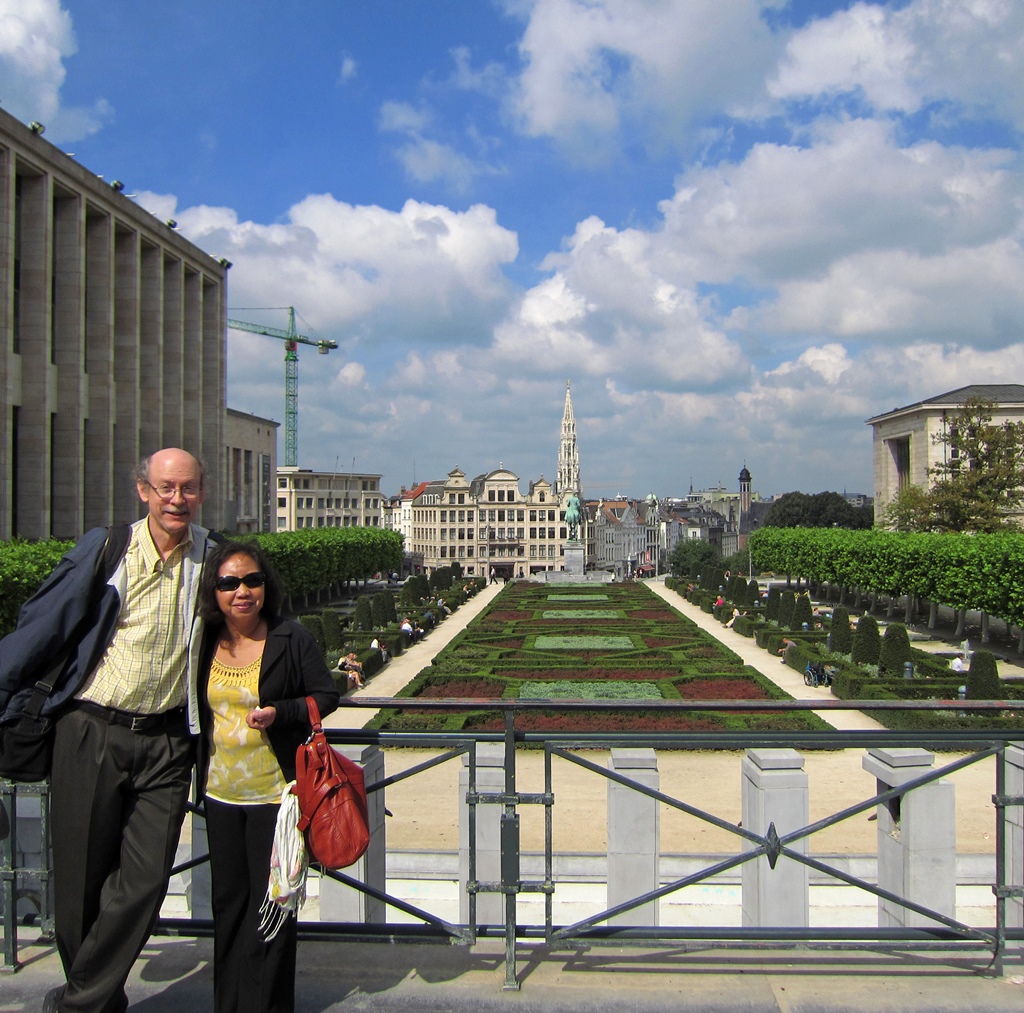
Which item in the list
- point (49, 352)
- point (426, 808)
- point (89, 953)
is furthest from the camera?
point (49, 352)

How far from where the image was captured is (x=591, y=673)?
2723 cm

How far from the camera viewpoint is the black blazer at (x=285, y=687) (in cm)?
367

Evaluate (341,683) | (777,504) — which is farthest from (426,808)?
(777,504)

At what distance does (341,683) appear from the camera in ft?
80.6

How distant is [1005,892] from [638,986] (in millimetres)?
1675

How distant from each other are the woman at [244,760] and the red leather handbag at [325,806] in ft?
0.54

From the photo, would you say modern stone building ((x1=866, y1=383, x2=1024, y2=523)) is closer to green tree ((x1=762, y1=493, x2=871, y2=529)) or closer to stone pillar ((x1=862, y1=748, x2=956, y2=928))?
green tree ((x1=762, y1=493, x2=871, y2=529))

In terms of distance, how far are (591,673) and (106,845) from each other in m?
24.2

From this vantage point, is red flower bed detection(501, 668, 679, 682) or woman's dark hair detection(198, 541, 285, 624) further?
red flower bed detection(501, 668, 679, 682)

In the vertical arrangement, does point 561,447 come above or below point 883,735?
above

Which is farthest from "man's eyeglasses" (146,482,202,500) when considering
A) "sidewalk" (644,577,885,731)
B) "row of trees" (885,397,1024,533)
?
"row of trees" (885,397,1024,533)

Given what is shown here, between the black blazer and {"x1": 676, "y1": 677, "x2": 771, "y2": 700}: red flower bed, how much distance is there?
2075cm

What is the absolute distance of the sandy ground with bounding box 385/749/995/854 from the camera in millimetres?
12594

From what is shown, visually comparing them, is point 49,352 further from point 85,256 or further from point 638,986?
point 638,986
